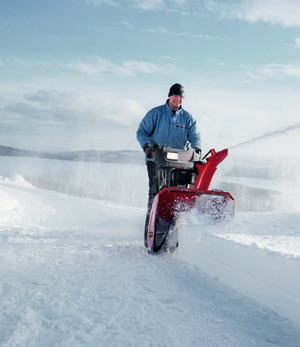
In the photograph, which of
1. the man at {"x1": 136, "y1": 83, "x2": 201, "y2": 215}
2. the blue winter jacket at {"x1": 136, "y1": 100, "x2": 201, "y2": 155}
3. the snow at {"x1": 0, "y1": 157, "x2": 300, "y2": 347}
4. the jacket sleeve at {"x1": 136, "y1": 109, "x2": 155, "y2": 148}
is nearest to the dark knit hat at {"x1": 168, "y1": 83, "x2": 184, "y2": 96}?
the man at {"x1": 136, "y1": 83, "x2": 201, "y2": 215}

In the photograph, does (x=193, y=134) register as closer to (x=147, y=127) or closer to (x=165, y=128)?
(x=165, y=128)

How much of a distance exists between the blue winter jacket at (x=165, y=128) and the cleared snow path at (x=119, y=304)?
154 cm

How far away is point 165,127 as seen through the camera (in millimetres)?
5617

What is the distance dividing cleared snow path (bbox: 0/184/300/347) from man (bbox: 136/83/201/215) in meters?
1.21

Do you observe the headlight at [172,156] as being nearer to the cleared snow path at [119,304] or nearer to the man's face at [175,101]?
the man's face at [175,101]

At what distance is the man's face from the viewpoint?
5.57m

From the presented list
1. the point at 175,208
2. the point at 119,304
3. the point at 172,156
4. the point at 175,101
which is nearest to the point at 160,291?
the point at 119,304

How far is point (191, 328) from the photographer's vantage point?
2.48m

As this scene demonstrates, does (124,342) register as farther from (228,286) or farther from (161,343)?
(228,286)

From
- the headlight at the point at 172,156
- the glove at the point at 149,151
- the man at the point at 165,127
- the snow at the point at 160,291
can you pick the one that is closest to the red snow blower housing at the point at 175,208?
the snow at the point at 160,291

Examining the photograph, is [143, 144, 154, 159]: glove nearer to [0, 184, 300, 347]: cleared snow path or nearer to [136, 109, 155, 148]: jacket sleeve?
[136, 109, 155, 148]: jacket sleeve

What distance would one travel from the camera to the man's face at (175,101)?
557 centimetres

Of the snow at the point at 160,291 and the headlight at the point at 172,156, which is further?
the headlight at the point at 172,156

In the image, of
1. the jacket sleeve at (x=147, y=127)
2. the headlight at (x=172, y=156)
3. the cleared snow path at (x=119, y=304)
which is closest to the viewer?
the cleared snow path at (x=119, y=304)
